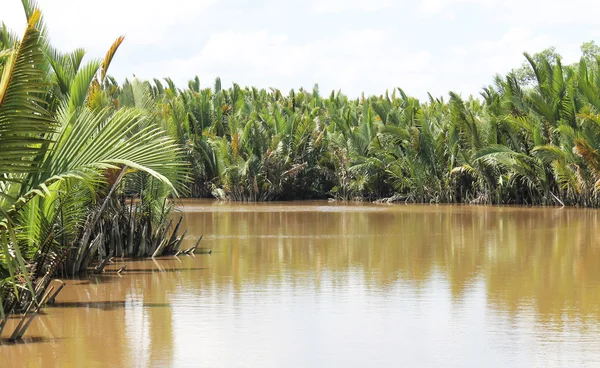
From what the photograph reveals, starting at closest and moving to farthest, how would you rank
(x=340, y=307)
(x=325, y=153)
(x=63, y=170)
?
(x=63, y=170)
(x=340, y=307)
(x=325, y=153)

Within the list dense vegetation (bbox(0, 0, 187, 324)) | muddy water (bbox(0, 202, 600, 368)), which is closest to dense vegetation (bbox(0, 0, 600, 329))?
dense vegetation (bbox(0, 0, 187, 324))

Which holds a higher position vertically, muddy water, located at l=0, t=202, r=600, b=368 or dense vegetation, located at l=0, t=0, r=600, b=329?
dense vegetation, located at l=0, t=0, r=600, b=329

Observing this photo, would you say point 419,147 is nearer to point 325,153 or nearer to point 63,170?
point 325,153

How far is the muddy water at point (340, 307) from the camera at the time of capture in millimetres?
7809

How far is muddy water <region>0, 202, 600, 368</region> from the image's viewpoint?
7.81 metres

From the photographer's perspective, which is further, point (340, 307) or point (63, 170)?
point (340, 307)

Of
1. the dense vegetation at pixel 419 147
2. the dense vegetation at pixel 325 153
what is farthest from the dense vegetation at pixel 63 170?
the dense vegetation at pixel 419 147

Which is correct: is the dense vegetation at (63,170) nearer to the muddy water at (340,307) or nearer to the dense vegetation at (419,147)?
the muddy water at (340,307)

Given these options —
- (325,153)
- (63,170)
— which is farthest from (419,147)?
(63,170)

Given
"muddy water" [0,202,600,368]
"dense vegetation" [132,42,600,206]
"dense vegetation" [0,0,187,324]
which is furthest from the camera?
"dense vegetation" [132,42,600,206]

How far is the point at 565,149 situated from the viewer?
2556cm

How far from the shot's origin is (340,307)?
33.0 feet

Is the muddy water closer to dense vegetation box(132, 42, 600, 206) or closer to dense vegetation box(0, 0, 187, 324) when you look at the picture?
dense vegetation box(0, 0, 187, 324)

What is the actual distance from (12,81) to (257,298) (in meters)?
5.37
